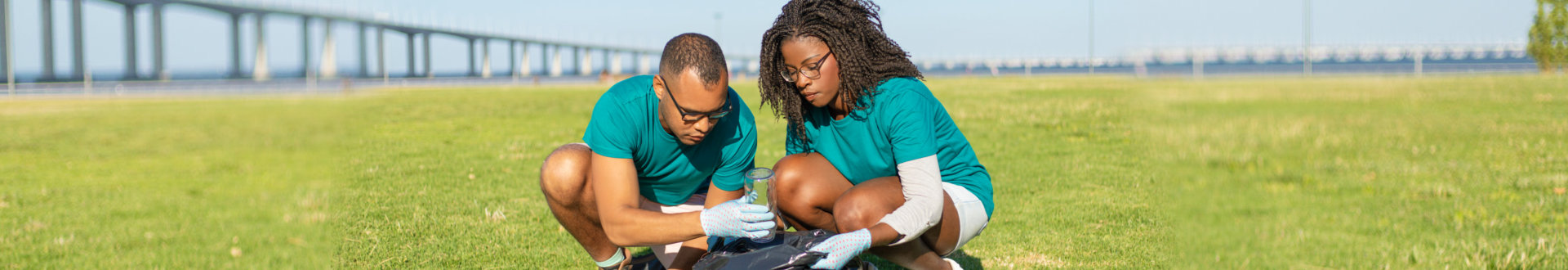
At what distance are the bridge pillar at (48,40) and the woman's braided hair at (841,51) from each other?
135 ft

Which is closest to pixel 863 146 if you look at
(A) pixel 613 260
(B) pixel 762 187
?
(B) pixel 762 187

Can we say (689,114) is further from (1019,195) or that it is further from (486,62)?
(486,62)

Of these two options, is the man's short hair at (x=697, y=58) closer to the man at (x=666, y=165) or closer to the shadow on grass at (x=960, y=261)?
the man at (x=666, y=165)

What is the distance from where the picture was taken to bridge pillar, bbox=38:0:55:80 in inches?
1385

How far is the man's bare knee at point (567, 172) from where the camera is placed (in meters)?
3.47

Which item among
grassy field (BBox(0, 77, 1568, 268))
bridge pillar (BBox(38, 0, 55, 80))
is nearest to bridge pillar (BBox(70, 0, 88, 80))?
bridge pillar (BBox(38, 0, 55, 80))

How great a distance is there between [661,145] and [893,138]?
0.88 metres

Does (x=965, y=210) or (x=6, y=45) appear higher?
(x=6, y=45)

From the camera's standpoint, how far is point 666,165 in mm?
3611

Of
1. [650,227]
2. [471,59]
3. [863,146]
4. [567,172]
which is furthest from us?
[471,59]

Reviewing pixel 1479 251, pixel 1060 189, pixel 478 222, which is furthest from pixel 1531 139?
pixel 478 222

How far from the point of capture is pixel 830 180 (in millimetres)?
3488

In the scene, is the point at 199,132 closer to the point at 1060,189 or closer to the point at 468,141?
the point at 468,141

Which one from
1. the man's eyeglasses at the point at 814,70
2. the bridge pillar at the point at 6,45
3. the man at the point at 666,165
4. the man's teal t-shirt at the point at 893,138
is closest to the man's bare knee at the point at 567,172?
the man at the point at 666,165
